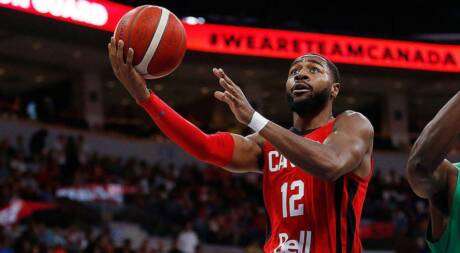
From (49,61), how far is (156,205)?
8763 millimetres

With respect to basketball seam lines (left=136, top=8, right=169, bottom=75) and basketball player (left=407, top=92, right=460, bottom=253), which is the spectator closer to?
basketball seam lines (left=136, top=8, right=169, bottom=75)

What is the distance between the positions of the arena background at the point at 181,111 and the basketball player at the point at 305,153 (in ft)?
23.1

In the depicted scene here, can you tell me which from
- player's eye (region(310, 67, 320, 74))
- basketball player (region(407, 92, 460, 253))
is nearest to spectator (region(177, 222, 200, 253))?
player's eye (region(310, 67, 320, 74))

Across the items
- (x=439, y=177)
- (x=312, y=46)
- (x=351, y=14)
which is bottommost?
(x=439, y=177)

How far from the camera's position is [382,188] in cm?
2025

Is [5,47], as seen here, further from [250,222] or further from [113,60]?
[113,60]

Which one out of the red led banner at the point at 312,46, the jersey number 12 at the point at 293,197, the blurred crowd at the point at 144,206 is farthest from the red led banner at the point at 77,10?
the jersey number 12 at the point at 293,197

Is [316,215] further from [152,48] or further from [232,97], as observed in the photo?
[152,48]

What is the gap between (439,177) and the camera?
9.64 ft

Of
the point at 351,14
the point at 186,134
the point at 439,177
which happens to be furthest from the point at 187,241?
the point at 351,14

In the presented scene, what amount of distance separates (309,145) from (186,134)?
91cm

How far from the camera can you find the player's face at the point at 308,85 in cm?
389

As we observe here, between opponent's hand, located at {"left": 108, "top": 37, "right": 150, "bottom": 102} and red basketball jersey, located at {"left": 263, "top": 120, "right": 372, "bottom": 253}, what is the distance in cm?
91

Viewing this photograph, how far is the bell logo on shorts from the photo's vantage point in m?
3.74
